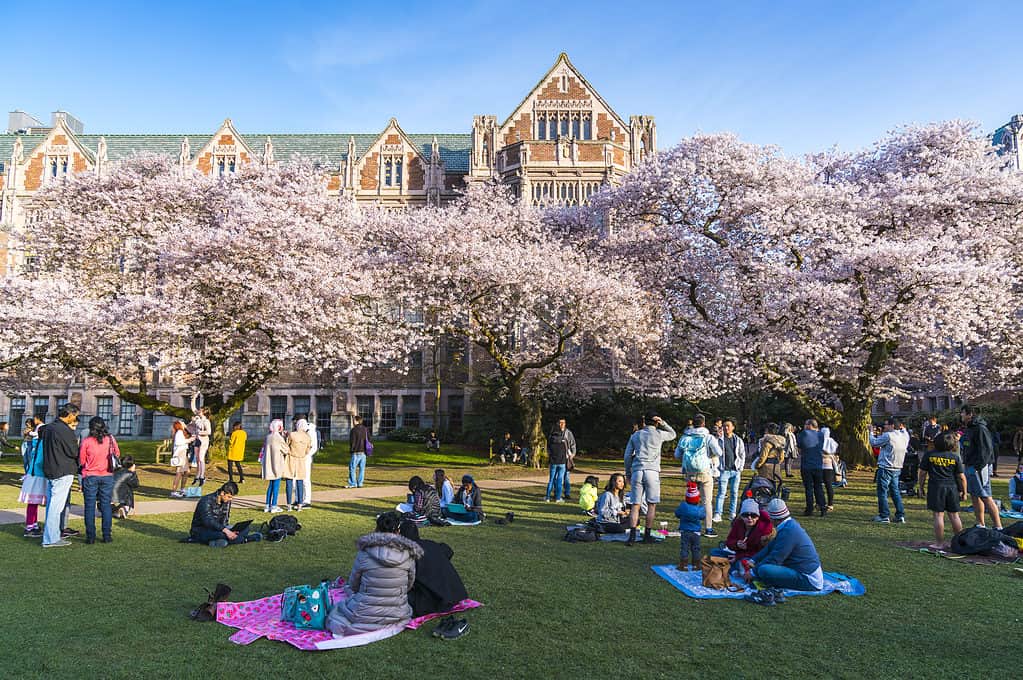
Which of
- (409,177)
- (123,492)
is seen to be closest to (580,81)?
(409,177)

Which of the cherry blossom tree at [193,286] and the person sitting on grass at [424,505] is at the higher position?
the cherry blossom tree at [193,286]

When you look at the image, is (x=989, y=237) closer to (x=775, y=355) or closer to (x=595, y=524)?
(x=775, y=355)

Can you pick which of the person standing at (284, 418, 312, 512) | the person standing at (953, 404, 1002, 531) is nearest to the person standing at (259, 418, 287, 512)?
the person standing at (284, 418, 312, 512)

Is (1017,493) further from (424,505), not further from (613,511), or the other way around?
(424,505)

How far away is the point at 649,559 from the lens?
9812 millimetres

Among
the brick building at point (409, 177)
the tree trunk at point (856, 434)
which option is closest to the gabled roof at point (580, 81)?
the brick building at point (409, 177)

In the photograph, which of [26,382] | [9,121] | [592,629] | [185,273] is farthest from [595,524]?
[9,121]

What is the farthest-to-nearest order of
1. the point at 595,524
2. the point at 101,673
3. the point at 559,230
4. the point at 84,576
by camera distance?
the point at 559,230 < the point at 595,524 < the point at 84,576 < the point at 101,673

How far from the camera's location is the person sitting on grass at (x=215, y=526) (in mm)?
10641

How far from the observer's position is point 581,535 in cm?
1106

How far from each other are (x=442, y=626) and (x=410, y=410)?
36.5 meters

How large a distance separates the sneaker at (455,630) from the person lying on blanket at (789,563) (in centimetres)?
374

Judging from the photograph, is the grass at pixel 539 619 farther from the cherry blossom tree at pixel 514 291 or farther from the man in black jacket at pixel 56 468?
the cherry blossom tree at pixel 514 291

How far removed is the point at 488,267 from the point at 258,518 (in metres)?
11.8
